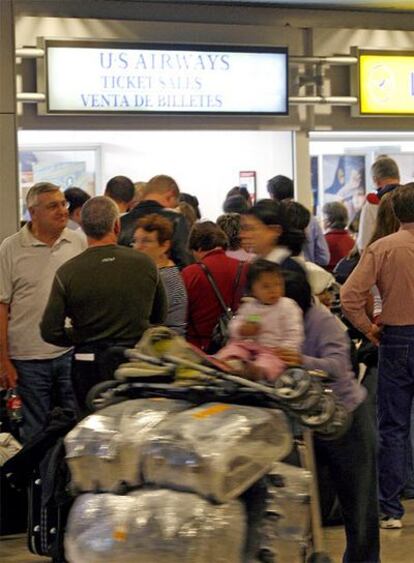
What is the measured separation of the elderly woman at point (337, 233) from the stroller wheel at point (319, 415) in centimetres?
654

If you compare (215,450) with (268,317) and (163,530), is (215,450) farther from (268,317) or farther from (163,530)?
(268,317)

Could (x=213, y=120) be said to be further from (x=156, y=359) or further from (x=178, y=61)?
(x=156, y=359)

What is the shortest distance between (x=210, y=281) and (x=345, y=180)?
6672 millimetres

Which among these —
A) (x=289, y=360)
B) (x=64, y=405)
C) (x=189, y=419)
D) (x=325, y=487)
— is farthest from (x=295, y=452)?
(x=64, y=405)

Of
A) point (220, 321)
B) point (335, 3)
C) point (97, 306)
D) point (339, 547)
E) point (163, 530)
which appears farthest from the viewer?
point (335, 3)

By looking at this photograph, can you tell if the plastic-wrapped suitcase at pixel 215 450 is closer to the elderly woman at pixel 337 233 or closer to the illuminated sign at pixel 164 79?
the elderly woman at pixel 337 233

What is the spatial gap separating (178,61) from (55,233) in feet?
17.1

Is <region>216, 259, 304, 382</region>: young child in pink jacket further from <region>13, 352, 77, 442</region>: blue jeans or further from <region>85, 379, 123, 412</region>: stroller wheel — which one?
<region>13, 352, 77, 442</region>: blue jeans

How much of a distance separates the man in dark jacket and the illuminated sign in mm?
3840

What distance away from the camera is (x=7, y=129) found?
7043mm

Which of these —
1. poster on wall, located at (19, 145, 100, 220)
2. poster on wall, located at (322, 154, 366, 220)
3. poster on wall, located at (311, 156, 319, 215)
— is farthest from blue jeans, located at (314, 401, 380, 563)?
poster on wall, located at (322, 154, 366, 220)

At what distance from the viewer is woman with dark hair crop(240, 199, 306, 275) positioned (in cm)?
521

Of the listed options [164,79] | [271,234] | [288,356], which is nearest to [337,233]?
[164,79]

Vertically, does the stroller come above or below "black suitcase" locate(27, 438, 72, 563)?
above
